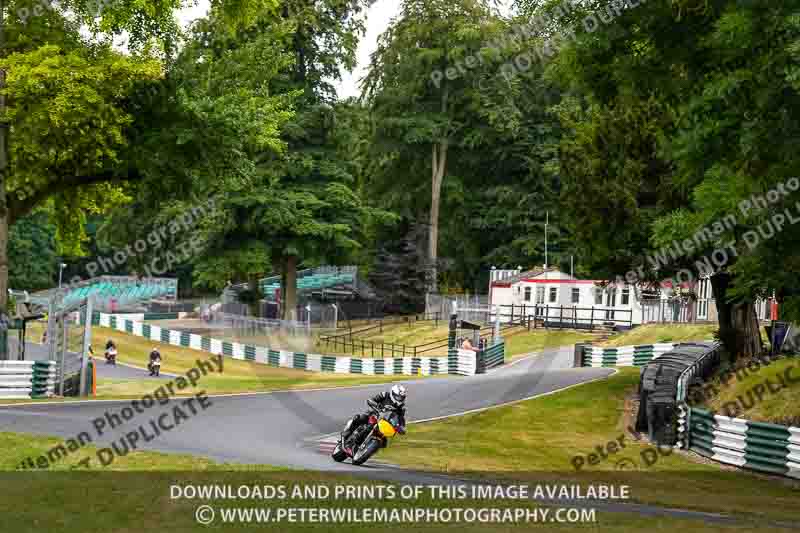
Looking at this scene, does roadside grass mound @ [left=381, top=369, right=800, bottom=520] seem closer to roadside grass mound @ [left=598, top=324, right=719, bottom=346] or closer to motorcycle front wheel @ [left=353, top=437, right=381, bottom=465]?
motorcycle front wheel @ [left=353, top=437, right=381, bottom=465]

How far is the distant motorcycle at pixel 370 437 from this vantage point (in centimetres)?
1413

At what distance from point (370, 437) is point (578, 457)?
4837 millimetres

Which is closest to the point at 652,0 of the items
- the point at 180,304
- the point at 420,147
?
the point at 420,147

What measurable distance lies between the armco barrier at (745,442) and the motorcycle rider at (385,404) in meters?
6.47

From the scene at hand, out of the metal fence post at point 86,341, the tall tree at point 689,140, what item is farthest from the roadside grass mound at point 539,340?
the metal fence post at point 86,341

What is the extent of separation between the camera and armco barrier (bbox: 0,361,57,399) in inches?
867

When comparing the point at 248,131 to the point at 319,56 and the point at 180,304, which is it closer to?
the point at 319,56

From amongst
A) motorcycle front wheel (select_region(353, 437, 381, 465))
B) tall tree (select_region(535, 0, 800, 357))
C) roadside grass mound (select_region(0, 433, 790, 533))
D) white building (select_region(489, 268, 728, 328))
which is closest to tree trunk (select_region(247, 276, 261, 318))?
white building (select_region(489, 268, 728, 328))

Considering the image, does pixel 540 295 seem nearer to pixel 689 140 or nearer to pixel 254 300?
pixel 254 300

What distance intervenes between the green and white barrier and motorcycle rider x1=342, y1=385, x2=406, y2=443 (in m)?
24.9

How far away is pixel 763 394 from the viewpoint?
65.1ft

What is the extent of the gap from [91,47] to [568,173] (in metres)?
13.8

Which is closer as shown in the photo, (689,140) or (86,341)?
(689,140)

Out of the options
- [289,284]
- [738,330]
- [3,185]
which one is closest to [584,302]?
[289,284]
